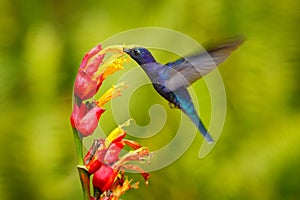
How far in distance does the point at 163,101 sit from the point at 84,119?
0.82 meters

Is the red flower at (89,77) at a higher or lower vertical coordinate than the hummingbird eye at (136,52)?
higher

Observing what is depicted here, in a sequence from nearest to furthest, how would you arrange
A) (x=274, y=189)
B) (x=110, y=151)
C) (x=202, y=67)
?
(x=110, y=151), (x=202, y=67), (x=274, y=189)

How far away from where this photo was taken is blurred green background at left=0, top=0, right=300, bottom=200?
4.08 ft

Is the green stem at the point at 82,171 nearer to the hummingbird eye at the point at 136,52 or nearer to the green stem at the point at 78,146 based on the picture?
the green stem at the point at 78,146

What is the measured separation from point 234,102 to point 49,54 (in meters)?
0.38

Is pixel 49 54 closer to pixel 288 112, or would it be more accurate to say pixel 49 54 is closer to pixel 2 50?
pixel 2 50

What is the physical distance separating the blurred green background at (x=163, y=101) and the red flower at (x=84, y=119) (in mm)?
719

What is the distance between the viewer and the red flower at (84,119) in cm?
48

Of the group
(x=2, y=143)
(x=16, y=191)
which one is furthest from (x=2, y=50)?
(x=16, y=191)

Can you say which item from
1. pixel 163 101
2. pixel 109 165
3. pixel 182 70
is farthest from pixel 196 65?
pixel 163 101

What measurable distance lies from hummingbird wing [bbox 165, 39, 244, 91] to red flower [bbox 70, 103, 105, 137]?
0.49ft

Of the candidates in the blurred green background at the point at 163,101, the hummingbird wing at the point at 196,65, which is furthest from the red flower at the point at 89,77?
the blurred green background at the point at 163,101

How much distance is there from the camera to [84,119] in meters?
0.48

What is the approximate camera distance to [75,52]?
55.2 inches
